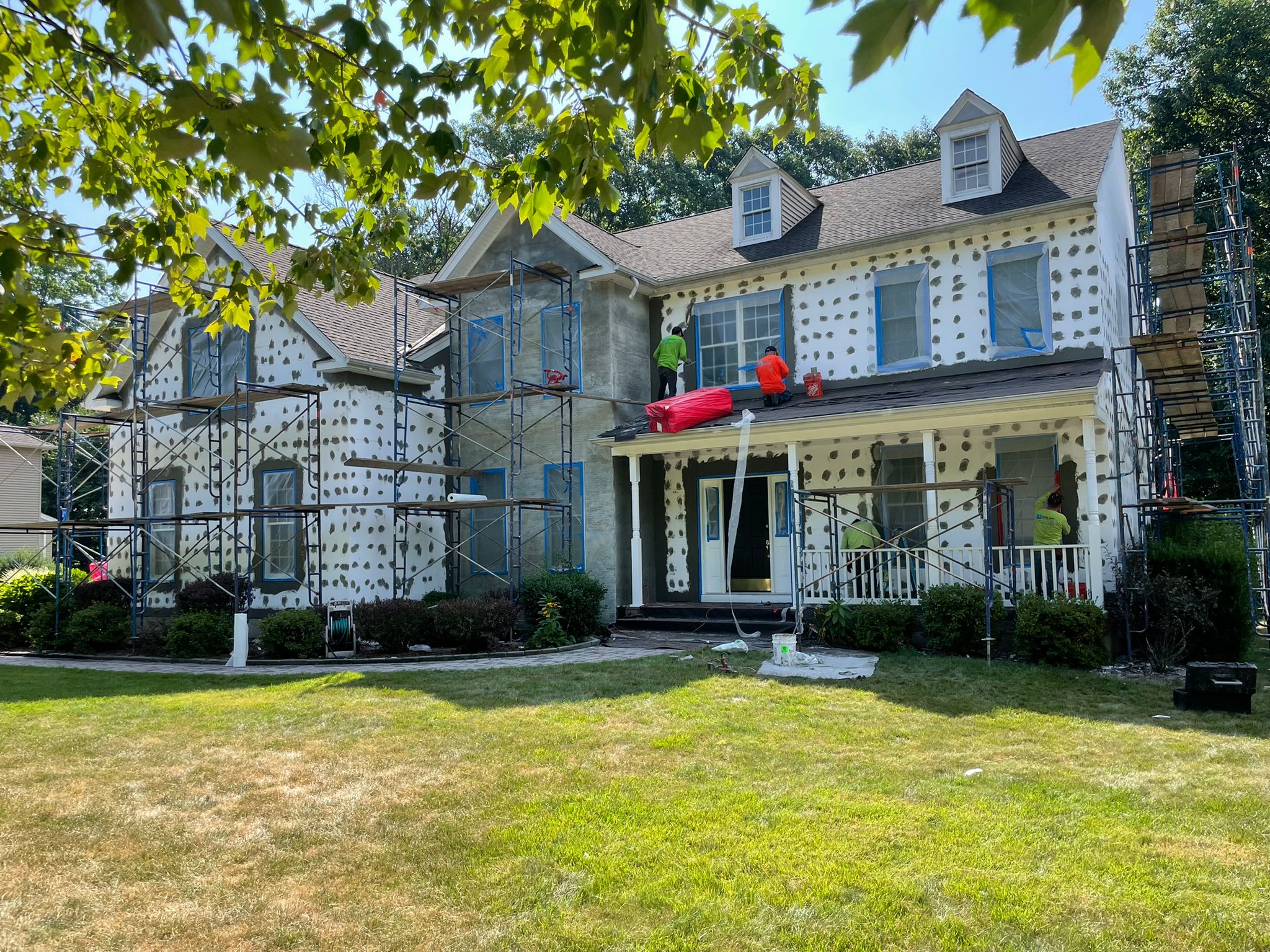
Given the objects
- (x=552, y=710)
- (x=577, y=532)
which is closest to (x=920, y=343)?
(x=577, y=532)

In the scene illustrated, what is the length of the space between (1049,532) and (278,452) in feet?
43.5

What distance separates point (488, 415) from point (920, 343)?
8054 millimetres

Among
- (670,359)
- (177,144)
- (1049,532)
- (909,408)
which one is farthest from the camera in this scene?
(670,359)

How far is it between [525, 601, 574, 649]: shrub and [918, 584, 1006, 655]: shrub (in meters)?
5.29

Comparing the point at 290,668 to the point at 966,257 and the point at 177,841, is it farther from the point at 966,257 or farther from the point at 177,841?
the point at 966,257

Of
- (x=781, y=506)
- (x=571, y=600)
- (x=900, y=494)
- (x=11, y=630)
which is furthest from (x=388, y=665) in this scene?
(x=11, y=630)

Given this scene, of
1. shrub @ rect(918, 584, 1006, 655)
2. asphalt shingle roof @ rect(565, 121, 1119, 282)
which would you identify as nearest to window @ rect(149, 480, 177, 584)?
asphalt shingle roof @ rect(565, 121, 1119, 282)

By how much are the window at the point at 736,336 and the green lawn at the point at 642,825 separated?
8.93 meters

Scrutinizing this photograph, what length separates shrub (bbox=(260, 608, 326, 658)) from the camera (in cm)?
1419

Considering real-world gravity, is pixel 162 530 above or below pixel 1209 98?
below

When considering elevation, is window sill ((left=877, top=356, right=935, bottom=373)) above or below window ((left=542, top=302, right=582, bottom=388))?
below

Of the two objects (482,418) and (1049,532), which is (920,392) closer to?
(1049,532)

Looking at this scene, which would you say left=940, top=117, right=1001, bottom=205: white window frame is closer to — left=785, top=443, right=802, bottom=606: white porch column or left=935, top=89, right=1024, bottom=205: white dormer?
left=935, top=89, right=1024, bottom=205: white dormer

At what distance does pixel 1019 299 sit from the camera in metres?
15.2
